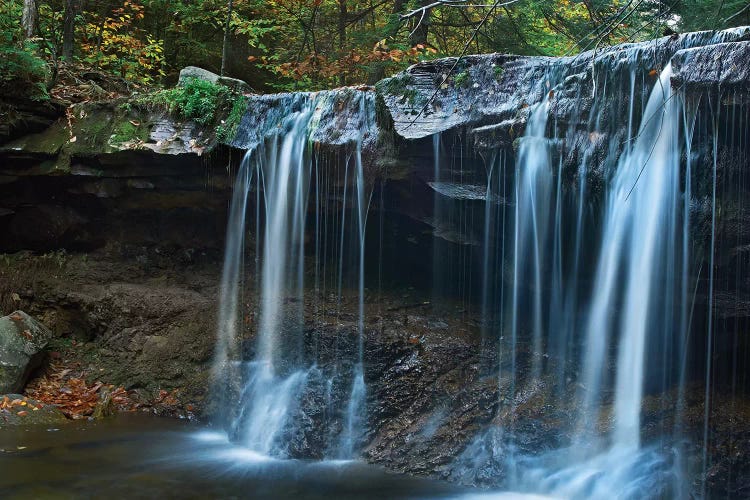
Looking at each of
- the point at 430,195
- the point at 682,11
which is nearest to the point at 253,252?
the point at 430,195

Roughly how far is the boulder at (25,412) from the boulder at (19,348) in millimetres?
285

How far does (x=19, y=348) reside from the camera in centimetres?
820

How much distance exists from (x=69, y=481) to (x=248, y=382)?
2657mm

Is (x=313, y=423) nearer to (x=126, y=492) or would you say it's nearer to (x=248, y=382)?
(x=248, y=382)

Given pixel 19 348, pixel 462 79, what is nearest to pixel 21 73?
pixel 19 348

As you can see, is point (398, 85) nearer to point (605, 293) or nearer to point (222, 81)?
point (605, 293)

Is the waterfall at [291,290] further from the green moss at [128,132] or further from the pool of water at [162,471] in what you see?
the green moss at [128,132]

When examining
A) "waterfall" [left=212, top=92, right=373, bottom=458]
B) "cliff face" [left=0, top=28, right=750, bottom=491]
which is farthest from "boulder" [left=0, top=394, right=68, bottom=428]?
"waterfall" [left=212, top=92, right=373, bottom=458]

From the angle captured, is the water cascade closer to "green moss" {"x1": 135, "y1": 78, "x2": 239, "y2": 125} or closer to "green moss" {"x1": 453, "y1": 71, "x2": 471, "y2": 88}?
"green moss" {"x1": 453, "y1": 71, "x2": 471, "y2": 88}

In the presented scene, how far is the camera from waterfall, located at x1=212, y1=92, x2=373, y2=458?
7.34m

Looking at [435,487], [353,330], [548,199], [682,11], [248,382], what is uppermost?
[682,11]

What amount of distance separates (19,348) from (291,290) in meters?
3.48

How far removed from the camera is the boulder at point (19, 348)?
7980mm

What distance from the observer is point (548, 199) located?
21.1ft
